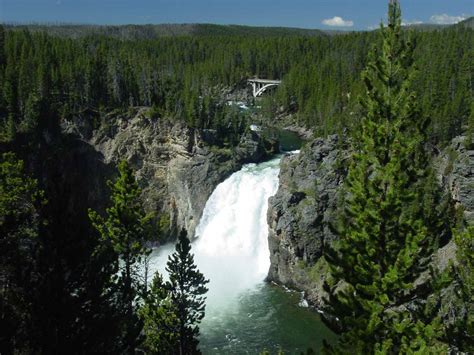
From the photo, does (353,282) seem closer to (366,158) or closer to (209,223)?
(366,158)

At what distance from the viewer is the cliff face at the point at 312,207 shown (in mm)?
50812

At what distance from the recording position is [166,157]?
244 ft

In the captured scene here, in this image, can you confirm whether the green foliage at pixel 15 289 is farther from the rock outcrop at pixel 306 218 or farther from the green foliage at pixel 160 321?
the rock outcrop at pixel 306 218

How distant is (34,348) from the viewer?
14.5 metres

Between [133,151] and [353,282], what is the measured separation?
59.6m

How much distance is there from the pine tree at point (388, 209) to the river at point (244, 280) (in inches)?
807

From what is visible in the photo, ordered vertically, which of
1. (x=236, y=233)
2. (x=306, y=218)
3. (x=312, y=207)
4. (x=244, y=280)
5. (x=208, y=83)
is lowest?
(x=244, y=280)

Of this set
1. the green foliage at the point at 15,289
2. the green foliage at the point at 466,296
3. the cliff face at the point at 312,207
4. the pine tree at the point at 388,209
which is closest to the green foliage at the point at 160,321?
the green foliage at the point at 15,289

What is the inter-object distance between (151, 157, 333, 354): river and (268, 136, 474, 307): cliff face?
Answer: 2.48 meters

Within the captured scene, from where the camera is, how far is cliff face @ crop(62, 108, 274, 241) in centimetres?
6956

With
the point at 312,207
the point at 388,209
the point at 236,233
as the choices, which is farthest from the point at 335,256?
the point at 236,233

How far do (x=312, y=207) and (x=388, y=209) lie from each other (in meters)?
36.2

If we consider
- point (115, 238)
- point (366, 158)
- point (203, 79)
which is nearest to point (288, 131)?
point (203, 79)

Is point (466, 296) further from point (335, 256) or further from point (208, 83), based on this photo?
point (208, 83)
